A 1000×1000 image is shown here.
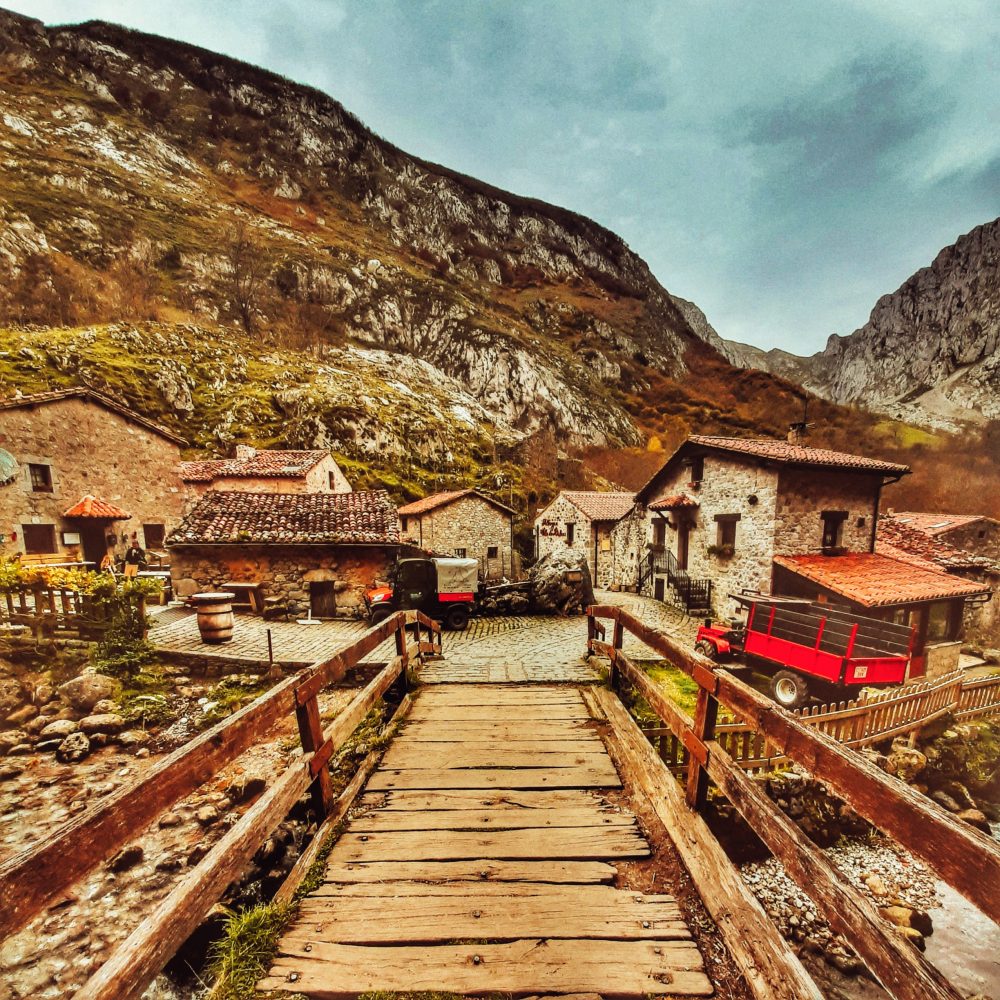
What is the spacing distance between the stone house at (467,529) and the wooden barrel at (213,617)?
47.4 feet

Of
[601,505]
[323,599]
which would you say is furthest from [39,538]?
[601,505]

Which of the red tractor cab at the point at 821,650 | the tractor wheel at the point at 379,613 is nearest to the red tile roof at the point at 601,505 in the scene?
the red tractor cab at the point at 821,650

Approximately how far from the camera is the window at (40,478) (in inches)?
595

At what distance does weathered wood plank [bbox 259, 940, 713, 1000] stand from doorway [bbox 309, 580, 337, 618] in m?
13.5

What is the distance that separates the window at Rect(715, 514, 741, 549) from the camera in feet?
54.4

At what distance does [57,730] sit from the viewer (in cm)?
821

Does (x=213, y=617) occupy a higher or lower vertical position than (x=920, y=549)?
higher

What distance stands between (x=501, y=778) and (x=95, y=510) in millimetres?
20790

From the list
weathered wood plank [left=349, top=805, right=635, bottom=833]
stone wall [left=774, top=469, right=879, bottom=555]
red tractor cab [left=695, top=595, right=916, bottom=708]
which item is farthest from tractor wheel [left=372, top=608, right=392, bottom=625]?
stone wall [left=774, top=469, right=879, bottom=555]

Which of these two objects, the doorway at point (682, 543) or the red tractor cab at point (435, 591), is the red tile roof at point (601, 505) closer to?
the doorway at point (682, 543)

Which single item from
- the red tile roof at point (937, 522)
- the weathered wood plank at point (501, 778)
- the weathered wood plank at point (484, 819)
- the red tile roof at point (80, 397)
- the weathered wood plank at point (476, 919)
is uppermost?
the red tile roof at point (80, 397)

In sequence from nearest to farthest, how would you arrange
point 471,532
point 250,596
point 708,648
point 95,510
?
1. point 708,648
2. point 250,596
3. point 95,510
4. point 471,532

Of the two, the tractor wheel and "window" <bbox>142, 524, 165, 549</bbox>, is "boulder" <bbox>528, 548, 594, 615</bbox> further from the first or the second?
"window" <bbox>142, 524, 165, 549</bbox>

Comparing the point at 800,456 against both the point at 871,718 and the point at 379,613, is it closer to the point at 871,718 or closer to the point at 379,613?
the point at 871,718
